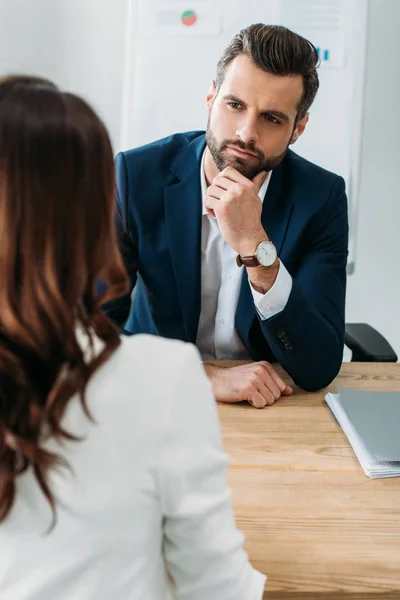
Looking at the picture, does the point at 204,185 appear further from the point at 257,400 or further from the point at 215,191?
the point at 257,400

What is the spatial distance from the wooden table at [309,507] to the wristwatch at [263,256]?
306 mm

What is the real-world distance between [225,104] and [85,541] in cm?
114

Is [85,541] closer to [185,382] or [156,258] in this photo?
[185,382]

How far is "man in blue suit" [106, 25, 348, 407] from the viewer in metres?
1.37

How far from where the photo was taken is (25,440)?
0.59 metres

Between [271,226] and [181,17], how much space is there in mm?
973

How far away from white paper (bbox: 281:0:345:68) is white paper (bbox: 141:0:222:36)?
0.76 ft

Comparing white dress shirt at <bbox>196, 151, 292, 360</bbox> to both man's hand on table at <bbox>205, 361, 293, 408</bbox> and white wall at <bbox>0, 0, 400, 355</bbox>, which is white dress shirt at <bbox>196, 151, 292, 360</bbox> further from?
white wall at <bbox>0, 0, 400, 355</bbox>

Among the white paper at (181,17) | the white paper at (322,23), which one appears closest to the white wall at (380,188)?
the white paper at (322,23)

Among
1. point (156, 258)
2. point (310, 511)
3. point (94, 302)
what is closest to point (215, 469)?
point (94, 302)

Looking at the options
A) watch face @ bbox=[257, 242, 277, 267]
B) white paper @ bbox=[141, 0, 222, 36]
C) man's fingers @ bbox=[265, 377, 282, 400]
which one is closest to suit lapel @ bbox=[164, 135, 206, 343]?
watch face @ bbox=[257, 242, 277, 267]

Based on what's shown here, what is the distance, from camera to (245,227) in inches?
55.9

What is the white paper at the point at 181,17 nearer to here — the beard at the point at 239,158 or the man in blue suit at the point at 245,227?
the man in blue suit at the point at 245,227

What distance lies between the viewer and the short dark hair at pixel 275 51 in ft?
4.78
